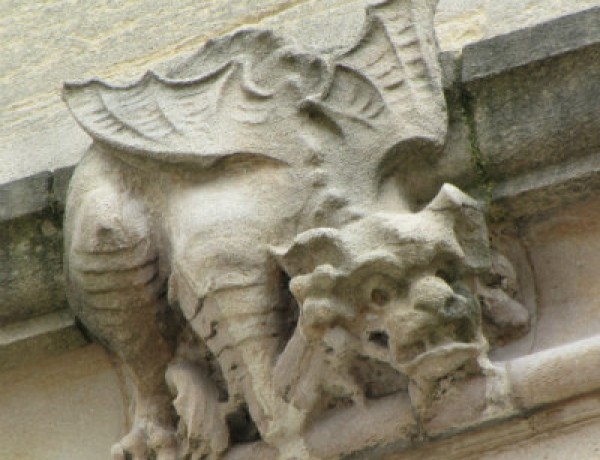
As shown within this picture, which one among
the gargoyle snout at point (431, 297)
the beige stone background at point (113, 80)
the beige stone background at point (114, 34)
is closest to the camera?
the gargoyle snout at point (431, 297)

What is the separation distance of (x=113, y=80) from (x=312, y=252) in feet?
3.86

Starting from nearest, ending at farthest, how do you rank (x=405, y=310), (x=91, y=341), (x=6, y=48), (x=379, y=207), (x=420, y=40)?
(x=405, y=310) < (x=379, y=207) < (x=420, y=40) < (x=91, y=341) < (x=6, y=48)

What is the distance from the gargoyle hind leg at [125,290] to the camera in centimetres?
243

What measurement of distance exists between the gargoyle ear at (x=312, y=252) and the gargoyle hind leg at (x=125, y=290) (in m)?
0.27

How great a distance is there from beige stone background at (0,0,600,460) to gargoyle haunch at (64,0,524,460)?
15cm

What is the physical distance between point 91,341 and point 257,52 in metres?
0.58

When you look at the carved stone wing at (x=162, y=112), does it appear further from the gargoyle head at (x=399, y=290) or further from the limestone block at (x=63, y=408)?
the limestone block at (x=63, y=408)

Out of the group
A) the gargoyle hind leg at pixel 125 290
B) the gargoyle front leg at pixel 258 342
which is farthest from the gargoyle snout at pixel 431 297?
the gargoyle hind leg at pixel 125 290

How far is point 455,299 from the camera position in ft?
7.09

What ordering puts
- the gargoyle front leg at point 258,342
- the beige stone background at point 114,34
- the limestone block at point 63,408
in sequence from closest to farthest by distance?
1. the gargoyle front leg at point 258,342
2. the limestone block at point 63,408
3. the beige stone background at point 114,34

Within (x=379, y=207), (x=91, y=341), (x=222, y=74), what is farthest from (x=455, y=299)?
(x=91, y=341)

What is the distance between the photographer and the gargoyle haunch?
2189mm

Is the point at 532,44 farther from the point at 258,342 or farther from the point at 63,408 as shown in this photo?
the point at 63,408

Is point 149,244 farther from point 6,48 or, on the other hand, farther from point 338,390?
point 6,48
